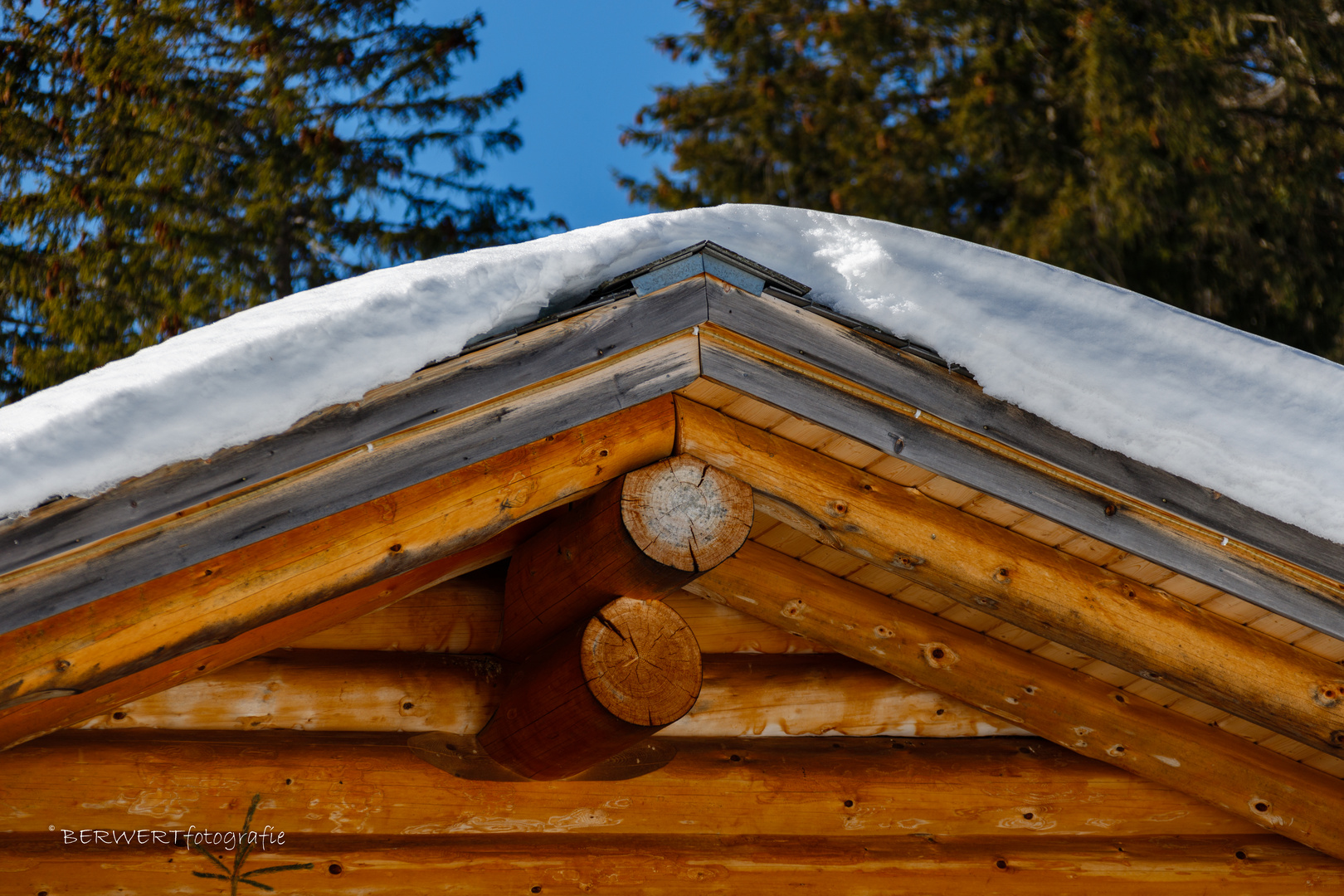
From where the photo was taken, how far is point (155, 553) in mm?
1762

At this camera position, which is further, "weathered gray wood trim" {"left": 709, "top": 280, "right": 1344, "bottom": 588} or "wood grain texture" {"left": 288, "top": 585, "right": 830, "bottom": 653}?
"wood grain texture" {"left": 288, "top": 585, "right": 830, "bottom": 653}

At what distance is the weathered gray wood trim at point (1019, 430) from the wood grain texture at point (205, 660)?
85cm

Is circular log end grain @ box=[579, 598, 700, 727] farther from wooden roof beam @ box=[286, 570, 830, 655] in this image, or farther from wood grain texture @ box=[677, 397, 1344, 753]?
wooden roof beam @ box=[286, 570, 830, 655]

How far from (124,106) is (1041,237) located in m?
8.17

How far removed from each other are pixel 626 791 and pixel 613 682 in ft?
2.36

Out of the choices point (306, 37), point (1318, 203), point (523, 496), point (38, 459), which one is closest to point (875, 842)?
point (523, 496)

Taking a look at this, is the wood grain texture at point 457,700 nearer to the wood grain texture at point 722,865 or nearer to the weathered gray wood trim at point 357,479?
the wood grain texture at point 722,865

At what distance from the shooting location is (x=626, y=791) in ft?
9.16

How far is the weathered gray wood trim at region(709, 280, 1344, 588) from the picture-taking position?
211 centimetres

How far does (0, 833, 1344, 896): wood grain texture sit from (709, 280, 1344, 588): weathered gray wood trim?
128cm

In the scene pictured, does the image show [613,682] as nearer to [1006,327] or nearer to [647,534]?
[647,534]

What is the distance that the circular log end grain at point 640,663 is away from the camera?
7.28ft

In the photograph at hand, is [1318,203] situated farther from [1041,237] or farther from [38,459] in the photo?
[38,459]

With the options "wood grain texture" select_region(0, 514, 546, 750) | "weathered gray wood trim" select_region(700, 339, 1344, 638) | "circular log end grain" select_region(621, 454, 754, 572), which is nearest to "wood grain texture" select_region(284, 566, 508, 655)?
"wood grain texture" select_region(0, 514, 546, 750)
